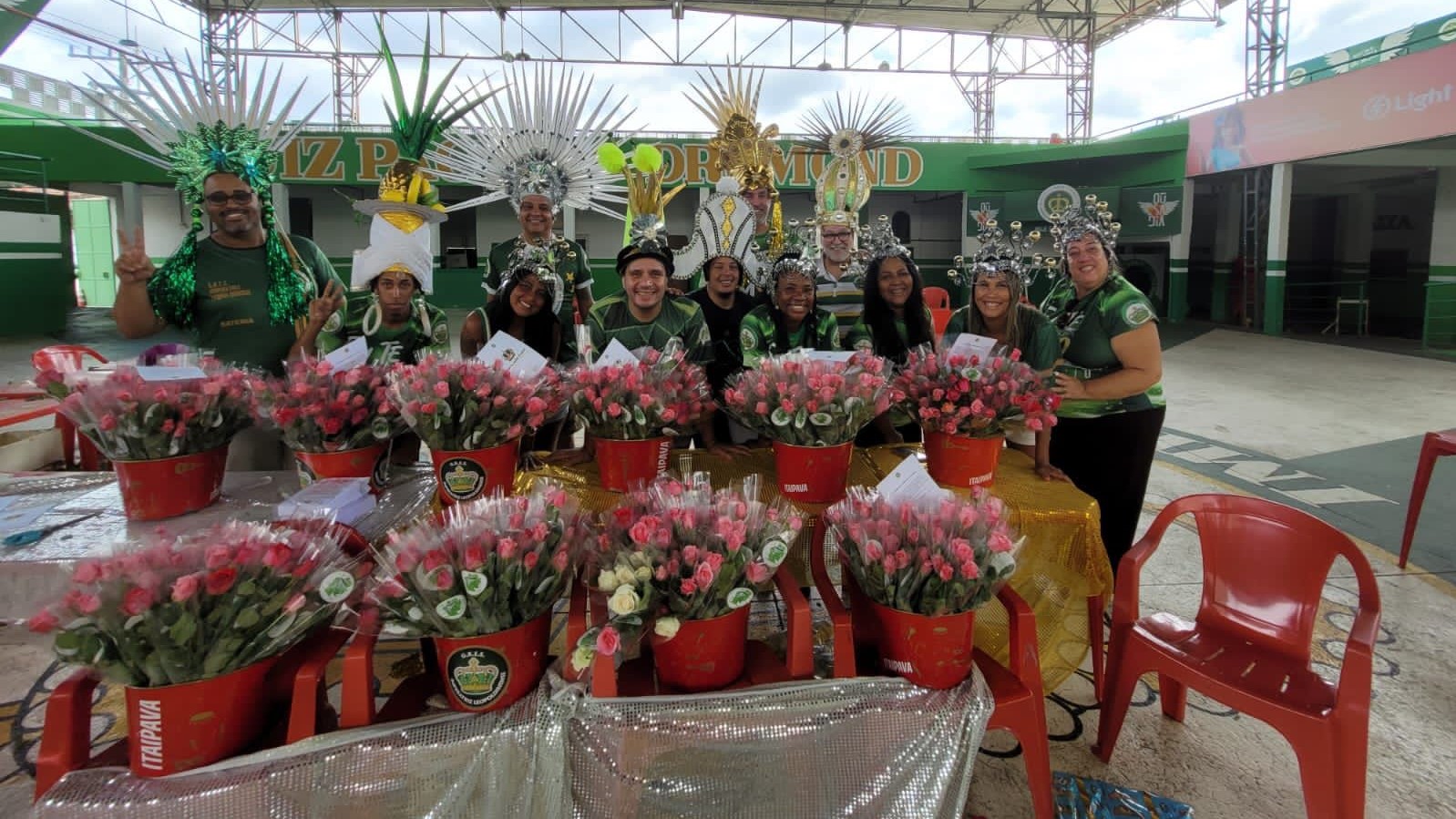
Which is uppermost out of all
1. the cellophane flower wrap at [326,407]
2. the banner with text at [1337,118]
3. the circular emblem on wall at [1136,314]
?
the banner with text at [1337,118]

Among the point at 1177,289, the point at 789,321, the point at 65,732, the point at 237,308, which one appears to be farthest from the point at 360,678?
the point at 1177,289

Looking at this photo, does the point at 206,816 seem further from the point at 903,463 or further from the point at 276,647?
the point at 903,463

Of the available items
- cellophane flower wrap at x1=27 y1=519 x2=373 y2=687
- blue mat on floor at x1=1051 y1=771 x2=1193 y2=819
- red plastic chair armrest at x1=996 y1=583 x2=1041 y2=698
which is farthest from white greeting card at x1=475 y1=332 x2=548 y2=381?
blue mat on floor at x1=1051 y1=771 x2=1193 y2=819

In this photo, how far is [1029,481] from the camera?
242cm

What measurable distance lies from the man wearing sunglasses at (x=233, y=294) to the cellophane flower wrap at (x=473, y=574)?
172 cm

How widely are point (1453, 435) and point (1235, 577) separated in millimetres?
2151

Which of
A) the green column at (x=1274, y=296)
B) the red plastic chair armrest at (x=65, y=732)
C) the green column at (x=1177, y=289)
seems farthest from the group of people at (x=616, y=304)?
the green column at (x=1177, y=289)

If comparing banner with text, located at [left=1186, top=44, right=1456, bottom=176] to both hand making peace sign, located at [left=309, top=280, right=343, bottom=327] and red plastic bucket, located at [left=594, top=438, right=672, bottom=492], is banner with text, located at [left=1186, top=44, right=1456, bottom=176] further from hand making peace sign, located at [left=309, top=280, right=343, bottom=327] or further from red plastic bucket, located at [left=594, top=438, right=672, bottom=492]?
hand making peace sign, located at [left=309, top=280, right=343, bottom=327]

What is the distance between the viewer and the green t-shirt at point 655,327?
286 centimetres

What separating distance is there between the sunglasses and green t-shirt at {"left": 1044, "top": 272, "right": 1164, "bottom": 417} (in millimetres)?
3060

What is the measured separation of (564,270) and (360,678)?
106 inches

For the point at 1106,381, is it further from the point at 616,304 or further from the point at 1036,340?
the point at 616,304

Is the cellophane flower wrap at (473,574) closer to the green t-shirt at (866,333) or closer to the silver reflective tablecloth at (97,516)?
the silver reflective tablecloth at (97,516)

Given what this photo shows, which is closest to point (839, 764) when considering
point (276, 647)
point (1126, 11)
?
point (276, 647)
